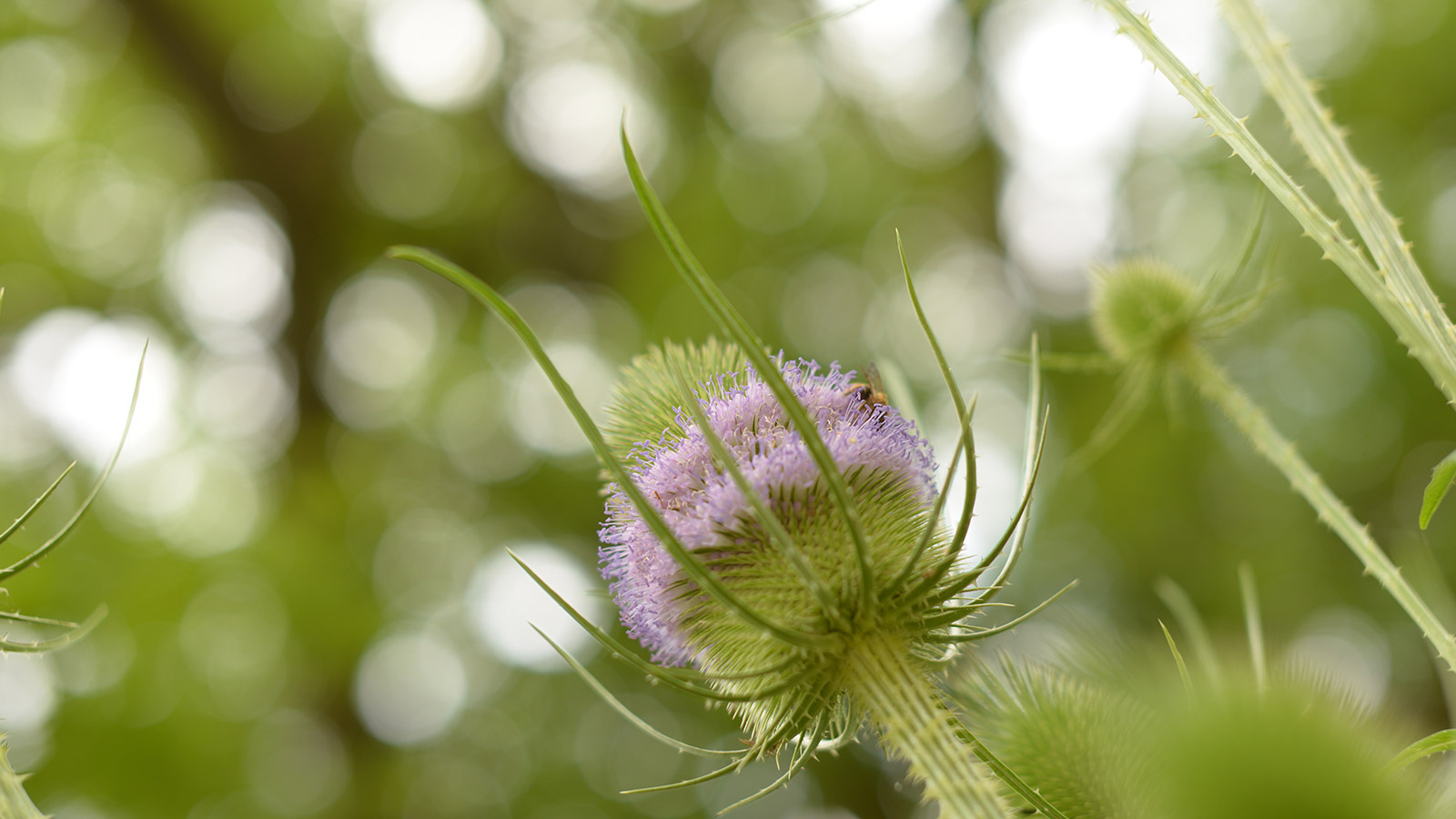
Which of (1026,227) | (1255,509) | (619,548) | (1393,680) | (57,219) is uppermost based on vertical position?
(57,219)

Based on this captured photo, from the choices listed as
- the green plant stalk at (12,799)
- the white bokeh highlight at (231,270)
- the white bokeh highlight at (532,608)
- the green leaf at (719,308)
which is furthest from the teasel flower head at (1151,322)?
the white bokeh highlight at (231,270)

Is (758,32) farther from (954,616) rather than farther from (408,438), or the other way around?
(954,616)

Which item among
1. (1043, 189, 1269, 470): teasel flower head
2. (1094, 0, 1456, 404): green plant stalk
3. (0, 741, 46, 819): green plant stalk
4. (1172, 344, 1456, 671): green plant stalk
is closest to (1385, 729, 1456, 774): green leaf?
(1172, 344, 1456, 671): green plant stalk

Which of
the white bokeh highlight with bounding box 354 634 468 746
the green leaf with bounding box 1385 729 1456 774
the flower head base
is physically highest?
the flower head base

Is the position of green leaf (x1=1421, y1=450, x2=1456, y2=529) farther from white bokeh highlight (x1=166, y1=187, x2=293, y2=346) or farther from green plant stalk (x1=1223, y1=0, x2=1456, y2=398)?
white bokeh highlight (x1=166, y1=187, x2=293, y2=346)

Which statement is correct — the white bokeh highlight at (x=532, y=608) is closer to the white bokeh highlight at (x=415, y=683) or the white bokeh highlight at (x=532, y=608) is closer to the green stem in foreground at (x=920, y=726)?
the white bokeh highlight at (x=415, y=683)

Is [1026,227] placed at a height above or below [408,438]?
below

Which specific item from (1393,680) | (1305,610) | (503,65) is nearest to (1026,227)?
(1305,610)
